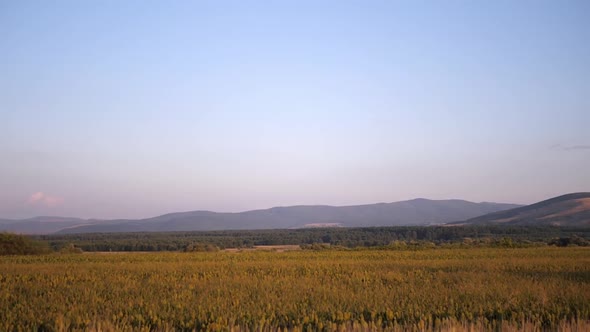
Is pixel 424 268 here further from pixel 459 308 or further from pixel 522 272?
pixel 459 308

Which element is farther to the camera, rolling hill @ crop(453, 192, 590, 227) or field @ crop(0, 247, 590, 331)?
rolling hill @ crop(453, 192, 590, 227)

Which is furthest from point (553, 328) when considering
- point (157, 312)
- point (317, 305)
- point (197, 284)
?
point (197, 284)

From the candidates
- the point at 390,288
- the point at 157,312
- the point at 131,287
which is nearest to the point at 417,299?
the point at 390,288

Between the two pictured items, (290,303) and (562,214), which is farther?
(562,214)

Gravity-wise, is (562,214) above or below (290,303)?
below

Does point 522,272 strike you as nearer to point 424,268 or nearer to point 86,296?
point 424,268

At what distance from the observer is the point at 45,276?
A: 855 inches

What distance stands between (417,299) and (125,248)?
79332mm

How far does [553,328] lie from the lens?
1044 cm

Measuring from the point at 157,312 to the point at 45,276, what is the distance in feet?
37.9

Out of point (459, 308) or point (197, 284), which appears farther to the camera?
point (197, 284)

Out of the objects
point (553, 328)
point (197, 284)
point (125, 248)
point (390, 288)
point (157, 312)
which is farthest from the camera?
point (125, 248)

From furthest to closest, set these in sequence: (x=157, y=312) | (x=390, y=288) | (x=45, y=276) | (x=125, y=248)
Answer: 1. (x=125, y=248)
2. (x=45, y=276)
3. (x=390, y=288)
4. (x=157, y=312)

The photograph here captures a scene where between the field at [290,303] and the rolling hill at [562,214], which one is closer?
the field at [290,303]
